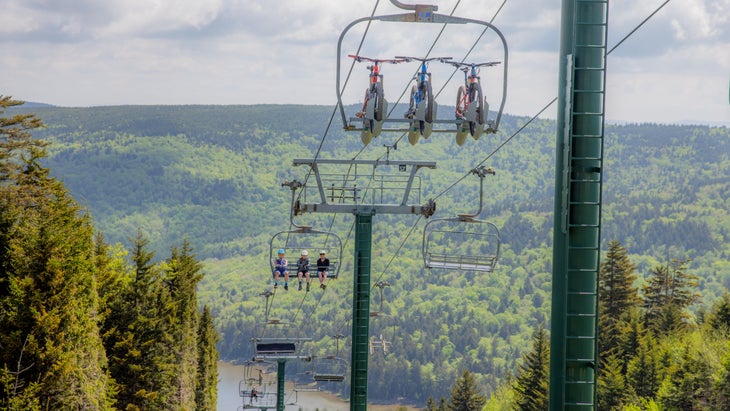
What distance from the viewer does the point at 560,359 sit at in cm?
992

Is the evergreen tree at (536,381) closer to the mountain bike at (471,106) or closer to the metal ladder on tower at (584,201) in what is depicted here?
the mountain bike at (471,106)

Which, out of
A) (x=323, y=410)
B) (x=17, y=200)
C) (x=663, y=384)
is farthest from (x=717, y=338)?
(x=323, y=410)

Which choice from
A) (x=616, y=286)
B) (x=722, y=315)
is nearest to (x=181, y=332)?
(x=722, y=315)

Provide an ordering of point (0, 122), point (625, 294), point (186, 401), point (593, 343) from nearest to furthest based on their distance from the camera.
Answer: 1. point (593, 343)
2. point (0, 122)
3. point (186, 401)
4. point (625, 294)

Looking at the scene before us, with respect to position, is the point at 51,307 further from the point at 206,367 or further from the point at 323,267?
the point at 206,367

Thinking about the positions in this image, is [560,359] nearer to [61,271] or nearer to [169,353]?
[61,271]

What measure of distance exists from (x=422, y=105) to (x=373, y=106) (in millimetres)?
1001

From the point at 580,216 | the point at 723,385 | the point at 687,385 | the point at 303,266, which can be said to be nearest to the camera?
the point at 580,216

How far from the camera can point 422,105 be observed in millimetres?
17047

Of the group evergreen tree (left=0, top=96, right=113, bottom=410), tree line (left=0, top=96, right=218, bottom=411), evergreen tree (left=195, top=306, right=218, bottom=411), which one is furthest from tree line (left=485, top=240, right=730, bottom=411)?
evergreen tree (left=0, top=96, right=113, bottom=410)

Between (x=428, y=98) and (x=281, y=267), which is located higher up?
(x=428, y=98)

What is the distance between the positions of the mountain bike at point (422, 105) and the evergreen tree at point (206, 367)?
3918 centimetres

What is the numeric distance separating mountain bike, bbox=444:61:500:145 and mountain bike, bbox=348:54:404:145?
4.37 ft

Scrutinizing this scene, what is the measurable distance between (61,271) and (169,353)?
15.1m
